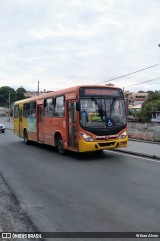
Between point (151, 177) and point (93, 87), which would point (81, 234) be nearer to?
point (151, 177)

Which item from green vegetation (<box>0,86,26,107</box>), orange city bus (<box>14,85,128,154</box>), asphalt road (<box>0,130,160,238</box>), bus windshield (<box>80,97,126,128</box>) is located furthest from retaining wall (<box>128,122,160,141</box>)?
green vegetation (<box>0,86,26,107</box>)

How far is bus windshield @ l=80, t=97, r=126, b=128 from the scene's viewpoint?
1282 centimetres

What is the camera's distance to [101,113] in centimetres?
1305

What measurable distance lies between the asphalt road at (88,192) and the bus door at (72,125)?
2.30ft

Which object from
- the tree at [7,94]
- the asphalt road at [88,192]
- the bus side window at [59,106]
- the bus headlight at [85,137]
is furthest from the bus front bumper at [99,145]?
the tree at [7,94]

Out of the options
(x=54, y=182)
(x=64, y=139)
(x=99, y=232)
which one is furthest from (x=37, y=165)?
(x=99, y=232)

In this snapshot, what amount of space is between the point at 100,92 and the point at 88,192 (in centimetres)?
627

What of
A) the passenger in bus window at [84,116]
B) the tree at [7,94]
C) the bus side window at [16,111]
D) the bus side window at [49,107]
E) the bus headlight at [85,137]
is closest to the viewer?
the bus headlight at [85,137]

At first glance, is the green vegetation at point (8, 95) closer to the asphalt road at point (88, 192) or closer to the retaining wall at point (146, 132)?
the retaining wall at point (146, 132)

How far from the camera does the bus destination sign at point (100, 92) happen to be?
1306 cm

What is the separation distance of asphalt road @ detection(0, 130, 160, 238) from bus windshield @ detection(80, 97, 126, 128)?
139 centimetres

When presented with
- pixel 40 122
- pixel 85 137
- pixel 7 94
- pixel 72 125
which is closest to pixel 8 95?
pixel 7 94

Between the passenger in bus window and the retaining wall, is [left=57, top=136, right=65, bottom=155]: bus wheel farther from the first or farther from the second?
the retaining wall

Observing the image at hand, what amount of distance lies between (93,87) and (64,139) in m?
2.48
